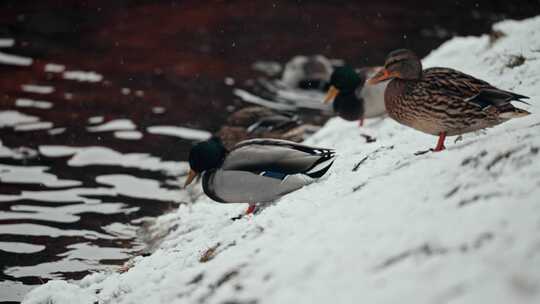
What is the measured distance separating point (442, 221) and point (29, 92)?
31.3 feet

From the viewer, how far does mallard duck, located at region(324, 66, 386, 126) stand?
8922 mm

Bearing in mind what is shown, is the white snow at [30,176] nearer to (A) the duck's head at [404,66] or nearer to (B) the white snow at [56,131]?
(B) the white snow at [56,131]

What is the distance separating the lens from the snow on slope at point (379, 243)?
9.66 feet

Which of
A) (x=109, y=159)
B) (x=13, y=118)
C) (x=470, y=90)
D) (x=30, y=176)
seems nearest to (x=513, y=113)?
(x=470, y=90)

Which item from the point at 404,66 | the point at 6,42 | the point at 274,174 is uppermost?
the point at 404,66

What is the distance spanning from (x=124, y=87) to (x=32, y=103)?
1.75 metres

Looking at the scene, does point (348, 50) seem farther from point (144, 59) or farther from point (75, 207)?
point (75, 207)

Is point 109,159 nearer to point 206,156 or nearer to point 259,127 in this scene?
point 259,127

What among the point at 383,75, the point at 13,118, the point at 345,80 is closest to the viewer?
the point at 383,75

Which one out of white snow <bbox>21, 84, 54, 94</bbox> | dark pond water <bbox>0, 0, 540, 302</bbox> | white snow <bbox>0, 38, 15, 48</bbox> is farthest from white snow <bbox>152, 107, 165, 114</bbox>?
white snow <bbox>0, 38, 15, 48</bbox>

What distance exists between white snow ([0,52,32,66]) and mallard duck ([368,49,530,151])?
30.6ft

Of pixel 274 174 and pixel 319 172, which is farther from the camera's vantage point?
pixel 319 172

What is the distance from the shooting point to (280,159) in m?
5.43

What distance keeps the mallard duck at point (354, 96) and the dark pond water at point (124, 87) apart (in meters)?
1.94
